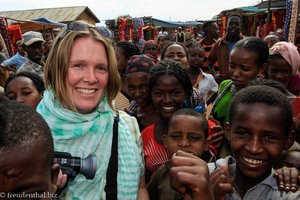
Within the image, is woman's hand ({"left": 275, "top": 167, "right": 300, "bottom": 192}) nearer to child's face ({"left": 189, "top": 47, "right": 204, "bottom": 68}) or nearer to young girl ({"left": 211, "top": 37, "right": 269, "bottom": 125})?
young girl ({"left": 211, "top": 37, "right": 269, "bottom": 125})

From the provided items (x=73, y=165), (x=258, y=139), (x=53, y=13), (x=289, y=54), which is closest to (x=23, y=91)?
(x=73, y=165)

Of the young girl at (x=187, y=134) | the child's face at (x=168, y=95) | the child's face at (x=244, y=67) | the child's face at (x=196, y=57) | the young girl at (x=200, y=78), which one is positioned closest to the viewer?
the young girl at (x=187, y=134)

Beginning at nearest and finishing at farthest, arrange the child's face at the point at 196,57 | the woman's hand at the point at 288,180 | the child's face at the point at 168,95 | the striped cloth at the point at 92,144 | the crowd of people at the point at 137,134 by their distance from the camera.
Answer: the crowd of people at the point at 137,134 < the woman's hand at the point at 288,180 < the striped cloth at the point at 92,144 < the child's face at the point at 168,95 < the child's face at the point at 196,57

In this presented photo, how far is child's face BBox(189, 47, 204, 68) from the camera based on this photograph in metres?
4.97

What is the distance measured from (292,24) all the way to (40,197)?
19.4 feet

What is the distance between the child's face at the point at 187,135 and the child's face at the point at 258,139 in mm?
515

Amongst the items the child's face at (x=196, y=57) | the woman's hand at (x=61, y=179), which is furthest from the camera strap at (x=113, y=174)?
the child's face at (x=196, y=57)

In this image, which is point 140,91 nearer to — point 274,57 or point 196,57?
point 274,57

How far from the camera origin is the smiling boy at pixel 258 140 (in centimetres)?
164

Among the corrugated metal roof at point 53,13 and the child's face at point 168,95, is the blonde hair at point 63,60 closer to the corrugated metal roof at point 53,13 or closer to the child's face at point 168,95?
the child's face at point 168,95

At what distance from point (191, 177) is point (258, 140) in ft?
2.00

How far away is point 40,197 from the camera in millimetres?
1155

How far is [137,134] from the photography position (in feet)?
6.48

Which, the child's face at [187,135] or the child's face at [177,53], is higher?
the child's face at [177,53]
